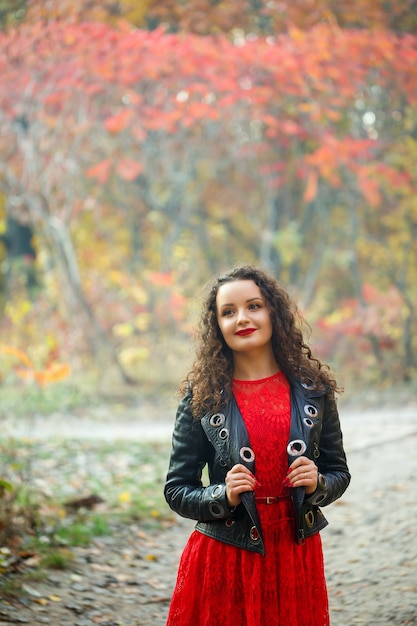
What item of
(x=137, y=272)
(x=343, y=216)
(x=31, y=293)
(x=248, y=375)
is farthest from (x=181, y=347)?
(x=248, y=375)

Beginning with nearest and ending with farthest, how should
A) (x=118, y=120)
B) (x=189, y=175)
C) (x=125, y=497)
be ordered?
(x=125, y=497)
(x=118, y=120)
(x=189, y=175)

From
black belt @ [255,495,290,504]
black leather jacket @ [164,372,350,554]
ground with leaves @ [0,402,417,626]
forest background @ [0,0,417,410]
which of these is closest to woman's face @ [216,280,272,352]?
black leather jacket @ [164,372,350,554]

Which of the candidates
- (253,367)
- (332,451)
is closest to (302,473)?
(332,451)

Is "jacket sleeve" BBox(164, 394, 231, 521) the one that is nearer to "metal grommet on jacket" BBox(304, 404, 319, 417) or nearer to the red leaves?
"metal grommet on jacket" BBox(304, 404, 319, 417)

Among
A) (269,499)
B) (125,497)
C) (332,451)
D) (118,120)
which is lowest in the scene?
(269,499)

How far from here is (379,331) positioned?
→ 324 inches

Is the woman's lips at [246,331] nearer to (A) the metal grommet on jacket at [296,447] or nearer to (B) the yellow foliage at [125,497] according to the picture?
(A) the metal grommet on jacket at [296,447]

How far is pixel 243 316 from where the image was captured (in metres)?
1.71

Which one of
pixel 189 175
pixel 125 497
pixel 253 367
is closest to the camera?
pixel 253 367

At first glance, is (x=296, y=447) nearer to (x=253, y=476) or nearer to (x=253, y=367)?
(x=253, y=476)

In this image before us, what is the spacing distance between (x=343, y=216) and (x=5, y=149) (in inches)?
174

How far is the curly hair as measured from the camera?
171 centimetres

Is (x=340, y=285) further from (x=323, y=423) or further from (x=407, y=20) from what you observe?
(x=323, y=423)

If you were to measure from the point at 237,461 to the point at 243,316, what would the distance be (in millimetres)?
353
